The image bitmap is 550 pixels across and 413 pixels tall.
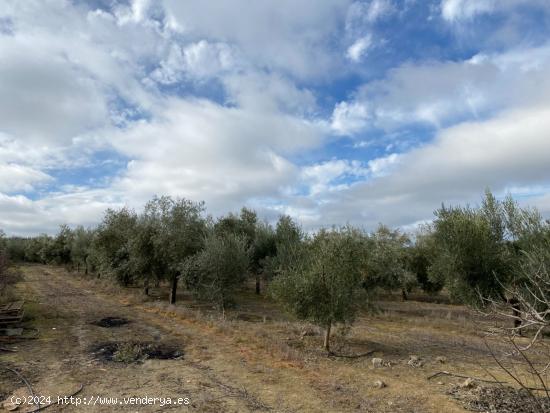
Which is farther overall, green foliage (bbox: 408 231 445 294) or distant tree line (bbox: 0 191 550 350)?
green foliage (bbox: 408 231 445 294)

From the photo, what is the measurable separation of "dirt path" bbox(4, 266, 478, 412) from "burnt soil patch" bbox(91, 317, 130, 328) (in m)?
0.65

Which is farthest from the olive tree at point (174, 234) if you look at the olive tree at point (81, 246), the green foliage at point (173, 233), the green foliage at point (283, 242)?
the olive tree at point (81, 246)

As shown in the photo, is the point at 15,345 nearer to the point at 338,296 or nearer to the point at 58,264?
the point at 338,296

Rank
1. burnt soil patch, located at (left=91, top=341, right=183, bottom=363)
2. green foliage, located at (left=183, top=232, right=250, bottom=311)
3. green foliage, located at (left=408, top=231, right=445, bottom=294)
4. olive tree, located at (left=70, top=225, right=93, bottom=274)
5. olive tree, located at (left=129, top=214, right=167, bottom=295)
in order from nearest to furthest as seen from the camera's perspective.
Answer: burnt soil patch, located at (left=91, top=341, right=183, bottom=363)
green foliage, located at (left=183, top=232, right=250, bottom=311)
olive tree, located at (left=129, top=214, right=167, bottom=295)
green foliage, located at (left=408, top=231, right=445, bottom=294)
olive tree, located at (left=70, top=225, right=93, bottom=274)

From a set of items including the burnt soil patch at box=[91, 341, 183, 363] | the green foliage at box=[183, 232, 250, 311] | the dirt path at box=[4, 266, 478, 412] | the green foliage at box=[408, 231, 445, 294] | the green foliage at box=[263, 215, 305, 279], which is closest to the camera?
the dirt path at box=[4, 266, 478, 412]

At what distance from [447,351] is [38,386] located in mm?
12440

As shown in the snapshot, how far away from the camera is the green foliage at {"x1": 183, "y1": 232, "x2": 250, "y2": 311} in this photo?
1975cm

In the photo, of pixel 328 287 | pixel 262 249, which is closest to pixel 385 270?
pixel 262 249

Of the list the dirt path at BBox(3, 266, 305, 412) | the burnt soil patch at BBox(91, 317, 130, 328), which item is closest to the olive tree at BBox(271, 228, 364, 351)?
the dirt path at BBox(3, 266, 305, 412)

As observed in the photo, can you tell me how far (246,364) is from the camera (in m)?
11.2

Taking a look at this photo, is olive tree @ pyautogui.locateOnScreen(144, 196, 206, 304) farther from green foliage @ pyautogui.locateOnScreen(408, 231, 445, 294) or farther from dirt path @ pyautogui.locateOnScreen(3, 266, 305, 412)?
green foliage @ pyautogui.locateOnScreen(408, 231, 445, 294)

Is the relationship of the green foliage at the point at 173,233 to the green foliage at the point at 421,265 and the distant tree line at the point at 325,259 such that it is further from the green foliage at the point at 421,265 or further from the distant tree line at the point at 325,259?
the green foliage at the point at 421,265

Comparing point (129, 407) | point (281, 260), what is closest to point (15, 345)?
point (129, 407)

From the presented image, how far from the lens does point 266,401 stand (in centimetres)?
841
